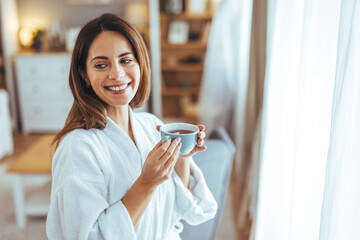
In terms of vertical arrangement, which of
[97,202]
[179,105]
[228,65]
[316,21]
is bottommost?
[179,105]

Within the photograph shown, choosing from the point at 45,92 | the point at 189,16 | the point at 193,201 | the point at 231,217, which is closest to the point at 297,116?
the point at 193,201

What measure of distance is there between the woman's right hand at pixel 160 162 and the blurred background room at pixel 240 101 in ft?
1.10

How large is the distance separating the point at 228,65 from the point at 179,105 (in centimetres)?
172

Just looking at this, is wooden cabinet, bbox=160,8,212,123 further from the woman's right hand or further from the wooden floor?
the woman's right hand

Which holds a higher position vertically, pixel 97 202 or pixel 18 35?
pixel 18 35

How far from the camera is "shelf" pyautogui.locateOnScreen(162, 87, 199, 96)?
4.61 m

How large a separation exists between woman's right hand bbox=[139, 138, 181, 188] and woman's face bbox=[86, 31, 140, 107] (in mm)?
218

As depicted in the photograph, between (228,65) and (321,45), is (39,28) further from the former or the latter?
(321,45)

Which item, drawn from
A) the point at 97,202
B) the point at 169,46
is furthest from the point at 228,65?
the point at 97,202

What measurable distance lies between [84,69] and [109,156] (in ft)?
0.87

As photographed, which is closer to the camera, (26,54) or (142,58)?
(142,58)

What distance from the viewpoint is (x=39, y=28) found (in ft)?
14.4

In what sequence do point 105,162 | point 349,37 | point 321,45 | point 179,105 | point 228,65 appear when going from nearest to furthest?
1. point 349,37
2. point 321,45
3. point 105,162
4. point 228,65
5. point 179,105

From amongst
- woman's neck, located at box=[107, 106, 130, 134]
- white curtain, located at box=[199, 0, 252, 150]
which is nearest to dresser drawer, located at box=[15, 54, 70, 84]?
white curtain, located at box=[199, 0, 252, 150]
